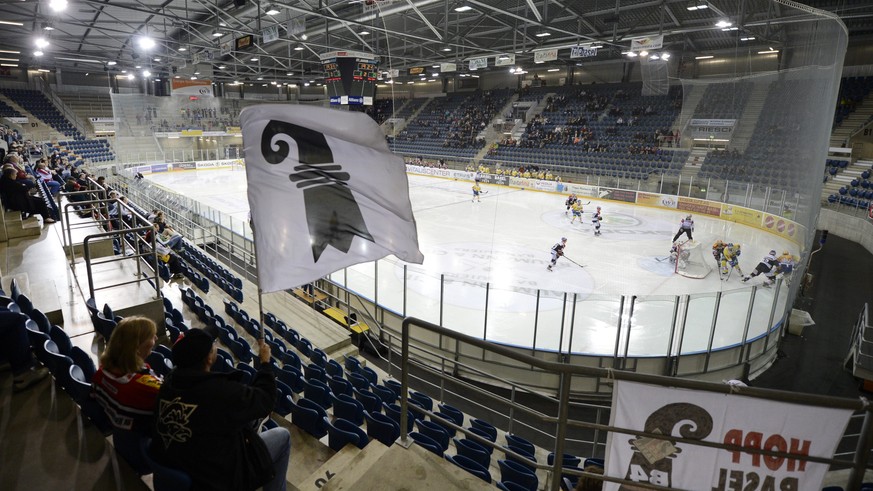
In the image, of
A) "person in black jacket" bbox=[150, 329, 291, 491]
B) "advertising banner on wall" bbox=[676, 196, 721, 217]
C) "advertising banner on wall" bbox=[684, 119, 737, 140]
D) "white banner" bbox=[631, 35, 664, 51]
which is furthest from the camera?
"advertising banner on wall" bbox=[676, 196, 721, 217]

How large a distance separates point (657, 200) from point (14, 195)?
26447 millimetres

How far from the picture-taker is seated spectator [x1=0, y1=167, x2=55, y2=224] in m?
9.58

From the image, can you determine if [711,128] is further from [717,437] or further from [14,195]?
[14,195]

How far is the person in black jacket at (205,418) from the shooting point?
7.74 ft

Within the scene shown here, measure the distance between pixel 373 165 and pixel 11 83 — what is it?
60.8 meters

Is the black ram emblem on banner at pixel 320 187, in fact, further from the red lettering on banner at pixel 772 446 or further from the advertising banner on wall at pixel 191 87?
the advertising banner on wall at pixel 191 87

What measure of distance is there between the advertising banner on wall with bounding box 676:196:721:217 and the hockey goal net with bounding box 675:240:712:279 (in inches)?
102

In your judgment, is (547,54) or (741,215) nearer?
(741,215)

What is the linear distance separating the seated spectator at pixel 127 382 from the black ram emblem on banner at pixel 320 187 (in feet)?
3.98

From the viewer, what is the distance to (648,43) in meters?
17.8

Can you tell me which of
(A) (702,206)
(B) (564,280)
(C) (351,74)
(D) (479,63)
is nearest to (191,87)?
(C) (351,74)

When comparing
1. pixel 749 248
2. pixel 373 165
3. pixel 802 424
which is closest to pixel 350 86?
pixel 749 248

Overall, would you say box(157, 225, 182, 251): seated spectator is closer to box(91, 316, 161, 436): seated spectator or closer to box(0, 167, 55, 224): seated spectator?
box(0, 167, 55, 224): seated spectator

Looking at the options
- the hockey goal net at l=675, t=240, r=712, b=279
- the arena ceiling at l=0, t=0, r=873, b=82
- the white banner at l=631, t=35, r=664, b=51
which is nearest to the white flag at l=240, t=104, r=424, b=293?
the arena ceiling at l=0, t=0, r=873, b=82
